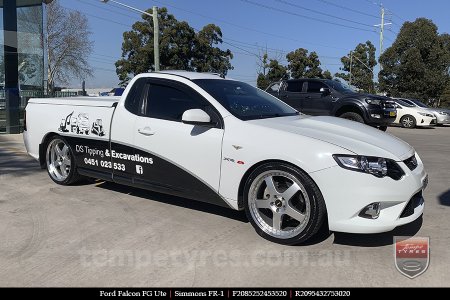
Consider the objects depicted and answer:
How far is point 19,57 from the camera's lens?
1469 cm

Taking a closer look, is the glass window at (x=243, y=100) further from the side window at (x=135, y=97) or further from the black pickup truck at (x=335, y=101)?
the black pickup truck at (x=335, y=101)

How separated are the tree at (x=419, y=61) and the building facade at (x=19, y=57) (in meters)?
28.1

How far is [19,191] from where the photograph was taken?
20.5ft

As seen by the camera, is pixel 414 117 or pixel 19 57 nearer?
pixel 19 57

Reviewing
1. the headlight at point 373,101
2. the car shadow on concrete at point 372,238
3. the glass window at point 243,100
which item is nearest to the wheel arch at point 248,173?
the glass window at point 243,100

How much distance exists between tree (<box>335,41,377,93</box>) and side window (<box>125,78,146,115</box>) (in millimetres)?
59040

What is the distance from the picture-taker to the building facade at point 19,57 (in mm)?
14341

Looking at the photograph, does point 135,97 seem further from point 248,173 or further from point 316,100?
point 316,100

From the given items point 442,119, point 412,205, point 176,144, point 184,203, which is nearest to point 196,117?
point 176,144

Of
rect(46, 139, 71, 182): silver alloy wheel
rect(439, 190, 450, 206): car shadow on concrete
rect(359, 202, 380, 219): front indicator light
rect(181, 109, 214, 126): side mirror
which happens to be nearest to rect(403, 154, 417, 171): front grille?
rect(359, 202, 380, 219): front indicator light

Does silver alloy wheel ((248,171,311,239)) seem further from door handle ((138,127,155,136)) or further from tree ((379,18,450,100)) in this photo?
tree ((379,18,450,100))

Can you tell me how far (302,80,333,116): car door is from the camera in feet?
44.2

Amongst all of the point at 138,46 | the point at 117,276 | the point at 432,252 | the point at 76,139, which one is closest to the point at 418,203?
the point at 432,252

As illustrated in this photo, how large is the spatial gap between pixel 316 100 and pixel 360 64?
53.4 m
